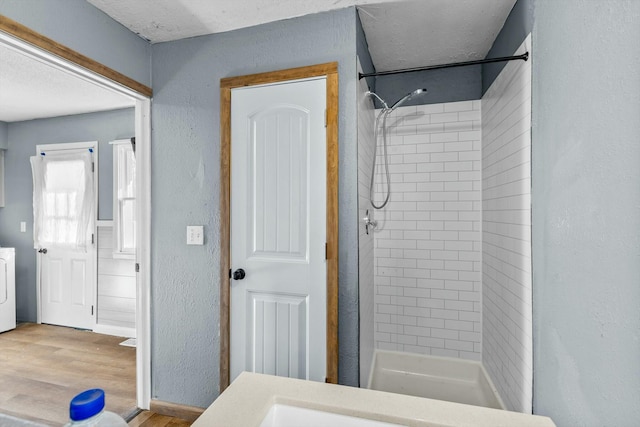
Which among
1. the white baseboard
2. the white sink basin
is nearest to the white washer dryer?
the white baseboard

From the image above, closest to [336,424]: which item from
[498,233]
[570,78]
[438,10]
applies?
[570,78]

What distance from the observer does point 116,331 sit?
3484 mm

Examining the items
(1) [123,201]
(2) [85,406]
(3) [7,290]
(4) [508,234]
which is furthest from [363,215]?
(3) [7,290]

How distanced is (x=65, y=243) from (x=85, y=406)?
13.2 ft

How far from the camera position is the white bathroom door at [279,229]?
1.75m

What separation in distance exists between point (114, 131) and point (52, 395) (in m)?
2.54

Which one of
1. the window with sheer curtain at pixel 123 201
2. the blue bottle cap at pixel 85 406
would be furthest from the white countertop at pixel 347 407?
the window with sheer curtain at pixel 123 201

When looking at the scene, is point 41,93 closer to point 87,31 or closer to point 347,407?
point 87,31

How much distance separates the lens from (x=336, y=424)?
800 millimetres

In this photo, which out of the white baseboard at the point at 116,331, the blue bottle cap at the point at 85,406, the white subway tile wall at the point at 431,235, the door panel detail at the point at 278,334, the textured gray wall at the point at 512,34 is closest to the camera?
the blue bottle cap at the point at 85,406

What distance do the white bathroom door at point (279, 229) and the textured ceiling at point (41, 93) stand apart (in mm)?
1475

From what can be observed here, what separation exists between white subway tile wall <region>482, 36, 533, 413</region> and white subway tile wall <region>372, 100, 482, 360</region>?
0.35 ft

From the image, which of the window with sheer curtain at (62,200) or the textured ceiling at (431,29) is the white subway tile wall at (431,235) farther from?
the window with sheer curtain at (62,200)

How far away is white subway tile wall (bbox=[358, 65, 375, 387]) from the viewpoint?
72.5 inches
